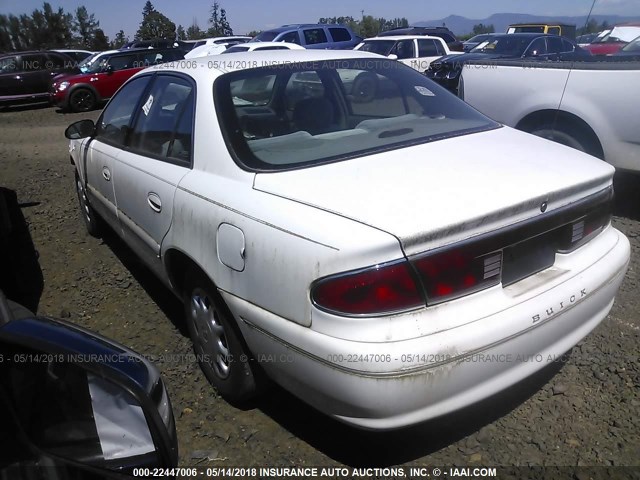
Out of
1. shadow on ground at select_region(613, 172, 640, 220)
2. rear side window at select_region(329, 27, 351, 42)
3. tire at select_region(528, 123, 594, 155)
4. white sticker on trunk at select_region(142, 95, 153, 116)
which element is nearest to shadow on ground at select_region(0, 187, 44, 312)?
white sticker on trunk at select_region(142, 95, 153, 116)

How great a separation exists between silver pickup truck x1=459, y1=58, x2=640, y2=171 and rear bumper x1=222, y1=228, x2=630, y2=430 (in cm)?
272

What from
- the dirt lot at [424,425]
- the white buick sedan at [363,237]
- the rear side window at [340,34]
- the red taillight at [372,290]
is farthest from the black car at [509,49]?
the red taillight at [372,290]

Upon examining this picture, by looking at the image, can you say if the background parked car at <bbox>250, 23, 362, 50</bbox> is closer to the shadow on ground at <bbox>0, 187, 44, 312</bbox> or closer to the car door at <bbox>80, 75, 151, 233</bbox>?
the shadow on ground at <bbox>0, 187, 44, 312</bbox>

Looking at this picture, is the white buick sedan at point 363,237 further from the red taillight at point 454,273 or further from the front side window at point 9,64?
the front side window at point 9,64

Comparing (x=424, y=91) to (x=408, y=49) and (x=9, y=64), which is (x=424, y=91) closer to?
(x=408, y=49)

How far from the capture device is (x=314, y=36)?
714 inches

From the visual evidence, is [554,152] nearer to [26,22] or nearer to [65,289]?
[65,289]

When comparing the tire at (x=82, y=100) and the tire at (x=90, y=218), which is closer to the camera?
the tire at (x=90, y=218)

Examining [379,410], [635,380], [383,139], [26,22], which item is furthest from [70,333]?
[26,22]

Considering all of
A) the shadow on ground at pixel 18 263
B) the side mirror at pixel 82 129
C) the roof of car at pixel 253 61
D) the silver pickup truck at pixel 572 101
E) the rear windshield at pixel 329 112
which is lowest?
the shadow on ground at pixel 18 263

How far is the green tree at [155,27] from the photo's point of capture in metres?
42.0

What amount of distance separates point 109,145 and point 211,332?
1.86 metres

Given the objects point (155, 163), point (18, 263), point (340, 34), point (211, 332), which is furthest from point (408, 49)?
point (211, 332)

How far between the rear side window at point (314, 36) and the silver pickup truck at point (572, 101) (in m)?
13.5
